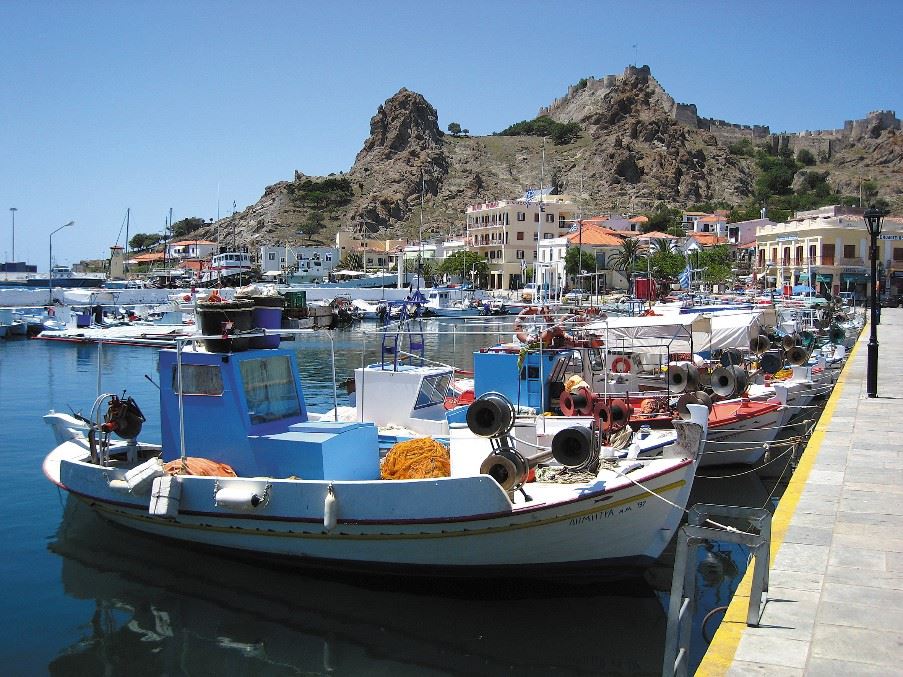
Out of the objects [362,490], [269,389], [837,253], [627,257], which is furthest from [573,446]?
[627,257]

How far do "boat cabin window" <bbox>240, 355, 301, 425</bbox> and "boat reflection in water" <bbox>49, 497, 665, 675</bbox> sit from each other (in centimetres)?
237

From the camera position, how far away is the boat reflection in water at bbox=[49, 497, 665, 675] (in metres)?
9.56

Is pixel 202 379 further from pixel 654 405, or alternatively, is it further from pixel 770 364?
pixel 770 364

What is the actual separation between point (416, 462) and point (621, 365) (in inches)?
457

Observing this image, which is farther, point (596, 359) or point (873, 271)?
point (596, 359)

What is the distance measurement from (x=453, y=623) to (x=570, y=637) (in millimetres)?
1541

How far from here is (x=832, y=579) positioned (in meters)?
7.58

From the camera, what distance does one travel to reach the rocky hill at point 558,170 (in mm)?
145250

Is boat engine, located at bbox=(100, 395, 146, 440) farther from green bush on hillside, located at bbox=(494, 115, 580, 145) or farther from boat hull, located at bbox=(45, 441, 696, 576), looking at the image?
green bush on hillside, located at bbox=(494, 115, 580, 145)

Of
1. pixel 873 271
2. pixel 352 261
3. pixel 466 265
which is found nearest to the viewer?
pixel 873 271

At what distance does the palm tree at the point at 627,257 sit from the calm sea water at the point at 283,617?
73235 millimetres

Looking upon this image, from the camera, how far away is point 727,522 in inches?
572

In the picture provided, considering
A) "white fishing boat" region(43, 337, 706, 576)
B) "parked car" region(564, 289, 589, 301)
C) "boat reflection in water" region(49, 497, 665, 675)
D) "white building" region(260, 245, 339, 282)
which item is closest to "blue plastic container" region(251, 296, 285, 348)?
"white fishing boat" region(43, 337, 706, 576)

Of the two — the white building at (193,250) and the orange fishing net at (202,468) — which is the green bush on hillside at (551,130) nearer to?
the white building at (193,250)
